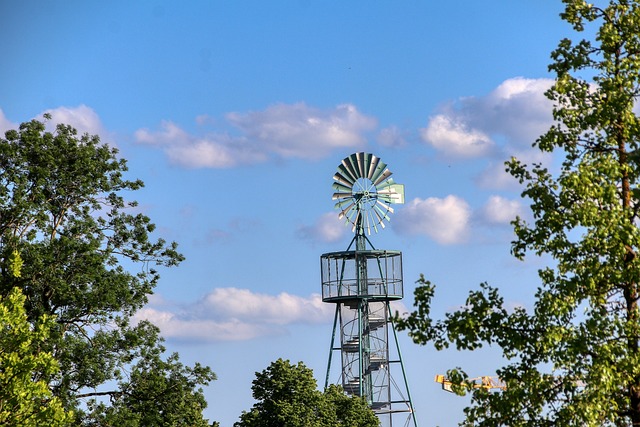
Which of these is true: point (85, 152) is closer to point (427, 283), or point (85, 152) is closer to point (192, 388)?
point (192, 388)

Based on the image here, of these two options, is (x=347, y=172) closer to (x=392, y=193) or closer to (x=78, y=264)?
(x=392, y=193)

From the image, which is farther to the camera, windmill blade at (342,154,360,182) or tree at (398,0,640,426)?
windmill blade at (342,154,360,182)

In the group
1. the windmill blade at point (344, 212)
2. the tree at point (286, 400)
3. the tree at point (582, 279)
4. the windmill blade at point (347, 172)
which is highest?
the windmill blade at point (347, 172)

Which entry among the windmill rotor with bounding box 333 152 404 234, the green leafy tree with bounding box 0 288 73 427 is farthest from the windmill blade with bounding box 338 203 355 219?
the green leafy tree with bounding box 0 288 73 427

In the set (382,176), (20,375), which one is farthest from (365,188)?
(20,375)

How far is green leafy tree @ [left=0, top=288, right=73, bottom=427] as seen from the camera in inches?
1275

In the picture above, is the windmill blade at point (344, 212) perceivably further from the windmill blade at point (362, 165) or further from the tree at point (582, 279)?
the tree at point (582, 279)

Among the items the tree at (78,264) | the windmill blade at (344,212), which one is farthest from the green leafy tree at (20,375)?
the windmill blade at (344,212)

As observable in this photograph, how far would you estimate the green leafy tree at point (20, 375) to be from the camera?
32375mm

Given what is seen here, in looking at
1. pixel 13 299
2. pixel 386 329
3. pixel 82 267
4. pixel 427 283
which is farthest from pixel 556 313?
pixel 386 329

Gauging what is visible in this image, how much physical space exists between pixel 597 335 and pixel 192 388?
2952 centimetres

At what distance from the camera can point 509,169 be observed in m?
22.7

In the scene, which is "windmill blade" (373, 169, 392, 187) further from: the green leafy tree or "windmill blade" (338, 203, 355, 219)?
the green leafy tree

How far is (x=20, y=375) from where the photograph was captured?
3238 cm
